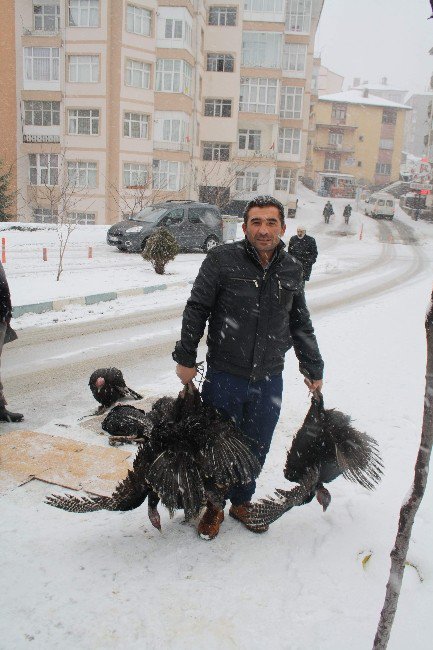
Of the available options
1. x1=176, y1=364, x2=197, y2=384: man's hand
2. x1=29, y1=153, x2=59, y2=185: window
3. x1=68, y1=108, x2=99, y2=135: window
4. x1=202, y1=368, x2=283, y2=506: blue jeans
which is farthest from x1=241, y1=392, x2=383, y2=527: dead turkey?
x1=29, y1=153, x2=59, y2=185: window

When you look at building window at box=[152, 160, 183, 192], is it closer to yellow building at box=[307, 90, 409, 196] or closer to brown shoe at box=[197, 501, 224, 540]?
brown shoe at box=[197, 501, 224, 540]

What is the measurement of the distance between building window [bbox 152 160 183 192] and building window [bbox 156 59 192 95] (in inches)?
166

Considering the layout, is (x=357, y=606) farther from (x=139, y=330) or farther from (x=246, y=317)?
(x=139, y=330)

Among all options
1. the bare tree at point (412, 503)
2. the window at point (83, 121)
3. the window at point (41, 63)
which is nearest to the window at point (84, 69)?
the window at point (41, 63)

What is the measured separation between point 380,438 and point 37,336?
17.5 feet

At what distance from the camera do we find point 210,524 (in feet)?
9.12

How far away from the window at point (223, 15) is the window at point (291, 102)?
22.9ft

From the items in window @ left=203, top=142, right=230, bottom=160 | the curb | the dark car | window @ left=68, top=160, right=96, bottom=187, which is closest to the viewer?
the curb

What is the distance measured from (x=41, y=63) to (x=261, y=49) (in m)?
15.4

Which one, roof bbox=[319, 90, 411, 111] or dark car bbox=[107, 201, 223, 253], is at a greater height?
roof bbox=[319, 90, 411, 111]

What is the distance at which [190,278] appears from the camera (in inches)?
532

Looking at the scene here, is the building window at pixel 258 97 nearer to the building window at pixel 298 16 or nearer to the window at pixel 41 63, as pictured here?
the building window at pixel 298 16

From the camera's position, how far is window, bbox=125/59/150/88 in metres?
29.4

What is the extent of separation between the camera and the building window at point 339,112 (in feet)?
213
